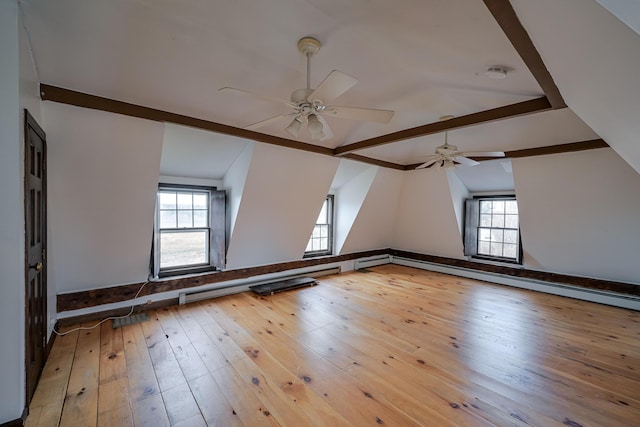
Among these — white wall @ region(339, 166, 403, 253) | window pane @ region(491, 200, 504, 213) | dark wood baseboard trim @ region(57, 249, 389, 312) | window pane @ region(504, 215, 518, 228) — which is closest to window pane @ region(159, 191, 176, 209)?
dark wood baseboard trim @ region(57, 249, 389, 312)

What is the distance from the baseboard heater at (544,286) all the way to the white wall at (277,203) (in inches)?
130

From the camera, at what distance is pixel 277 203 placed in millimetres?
4242

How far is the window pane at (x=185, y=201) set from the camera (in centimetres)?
407

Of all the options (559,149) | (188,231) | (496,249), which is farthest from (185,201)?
(496,249)

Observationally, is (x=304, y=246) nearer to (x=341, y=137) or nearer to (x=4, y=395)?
(x=341, y=137)

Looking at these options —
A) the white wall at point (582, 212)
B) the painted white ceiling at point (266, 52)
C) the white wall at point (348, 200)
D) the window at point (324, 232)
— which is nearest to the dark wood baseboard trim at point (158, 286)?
the window at point (324, 232)

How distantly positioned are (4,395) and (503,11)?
348 cm

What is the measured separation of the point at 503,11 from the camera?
1342 millimetres

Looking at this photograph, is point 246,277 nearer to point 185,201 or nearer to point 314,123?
point 185,201

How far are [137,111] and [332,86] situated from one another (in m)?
2.11

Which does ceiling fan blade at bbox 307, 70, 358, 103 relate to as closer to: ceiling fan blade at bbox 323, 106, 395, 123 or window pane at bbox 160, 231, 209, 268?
ceiling fan blade at bbox 323, 106, 395, 123

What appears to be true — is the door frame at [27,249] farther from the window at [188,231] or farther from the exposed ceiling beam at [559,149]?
the exposed ceiling beam at [559,149]

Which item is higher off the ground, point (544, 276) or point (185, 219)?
point (185, 219)

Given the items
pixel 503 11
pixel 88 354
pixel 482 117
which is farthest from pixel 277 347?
pixel 482 117
